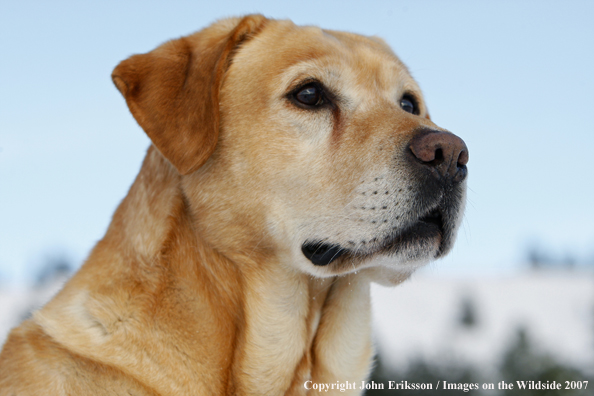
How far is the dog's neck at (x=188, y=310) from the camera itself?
2.78m

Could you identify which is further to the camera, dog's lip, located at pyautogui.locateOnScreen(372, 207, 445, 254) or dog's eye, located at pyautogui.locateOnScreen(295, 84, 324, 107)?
dog's eye, located at pyautogui.locateOnScreen(295, 84, 324, 107)

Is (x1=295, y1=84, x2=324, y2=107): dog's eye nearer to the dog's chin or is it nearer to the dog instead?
the dog

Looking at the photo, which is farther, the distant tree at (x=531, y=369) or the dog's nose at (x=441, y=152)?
the distant tree at (x=531, y=369)

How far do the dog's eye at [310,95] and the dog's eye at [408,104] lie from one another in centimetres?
79

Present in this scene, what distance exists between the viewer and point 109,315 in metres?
2.81

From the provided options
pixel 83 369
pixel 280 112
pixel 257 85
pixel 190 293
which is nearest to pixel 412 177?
pixel 280 112

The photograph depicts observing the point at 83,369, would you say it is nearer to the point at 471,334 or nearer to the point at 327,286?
the point at 327,286

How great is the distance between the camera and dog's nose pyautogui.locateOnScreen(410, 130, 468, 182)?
2.66 metres

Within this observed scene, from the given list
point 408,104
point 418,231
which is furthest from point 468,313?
point 418,231

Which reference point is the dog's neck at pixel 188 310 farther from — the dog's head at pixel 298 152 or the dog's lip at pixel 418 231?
the dog's lip at pixel 418 231

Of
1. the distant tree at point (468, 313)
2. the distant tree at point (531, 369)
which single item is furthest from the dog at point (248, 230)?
the distant tree at point (468, 313)

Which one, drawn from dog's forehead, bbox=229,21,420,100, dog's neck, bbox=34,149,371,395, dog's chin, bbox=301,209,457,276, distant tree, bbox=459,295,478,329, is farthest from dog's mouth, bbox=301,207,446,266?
distant tree, bbox=459,295,478,329

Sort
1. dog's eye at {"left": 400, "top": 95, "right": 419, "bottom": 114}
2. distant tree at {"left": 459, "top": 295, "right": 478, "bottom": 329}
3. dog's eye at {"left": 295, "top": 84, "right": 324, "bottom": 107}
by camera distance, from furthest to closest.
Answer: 1. distant tree at {"left": 459, "top": 295, "right": 478, "bottom": 329}
2. dog's eye at {"left": 400, "top": 95, "right": 419, "bottom": 114}
3. dog's eye at {"left": 295, "top": 84, "right": 324, "bottom": 107}

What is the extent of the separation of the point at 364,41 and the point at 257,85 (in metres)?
1.02
